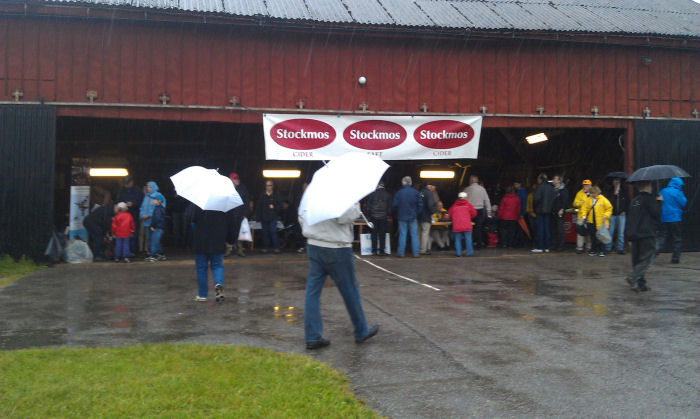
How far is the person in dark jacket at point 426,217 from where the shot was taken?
1388cm

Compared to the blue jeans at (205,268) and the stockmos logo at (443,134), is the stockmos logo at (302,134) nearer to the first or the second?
the stockmos logo at (443,134)

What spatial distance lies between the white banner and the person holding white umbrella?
23.5 ft

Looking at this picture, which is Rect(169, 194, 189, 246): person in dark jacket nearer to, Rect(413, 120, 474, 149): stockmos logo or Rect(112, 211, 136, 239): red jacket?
Rect(112, 211, 136, 239): red jacket

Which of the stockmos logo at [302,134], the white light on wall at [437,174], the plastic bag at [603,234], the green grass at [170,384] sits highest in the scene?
the stockmos logo at [302,134]

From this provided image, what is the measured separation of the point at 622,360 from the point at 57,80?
11245 millimetres

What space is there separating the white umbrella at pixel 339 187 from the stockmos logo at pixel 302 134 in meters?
7.21

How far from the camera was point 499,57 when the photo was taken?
14.1 metres

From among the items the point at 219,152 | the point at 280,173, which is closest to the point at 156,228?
the point at 219,152

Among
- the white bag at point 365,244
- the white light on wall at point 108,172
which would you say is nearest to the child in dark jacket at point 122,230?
the white bag at point 365,244

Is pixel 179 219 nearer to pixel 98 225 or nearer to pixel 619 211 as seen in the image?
pixel 98 225

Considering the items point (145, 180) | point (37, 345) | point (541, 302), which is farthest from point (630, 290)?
point (145, 180)

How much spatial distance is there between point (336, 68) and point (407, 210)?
3583 millimetres

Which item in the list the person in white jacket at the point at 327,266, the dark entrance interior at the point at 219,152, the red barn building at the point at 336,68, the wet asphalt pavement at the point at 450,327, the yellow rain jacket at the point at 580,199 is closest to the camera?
the wet asphalt pavement at the point at 450,327

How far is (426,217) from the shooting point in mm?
14133
